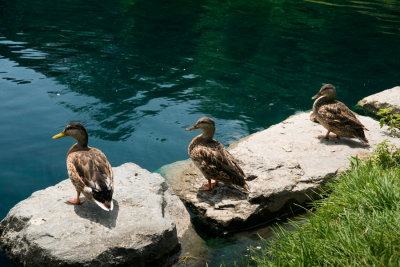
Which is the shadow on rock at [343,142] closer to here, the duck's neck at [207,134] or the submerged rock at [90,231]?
the duck's neck at [207,134]

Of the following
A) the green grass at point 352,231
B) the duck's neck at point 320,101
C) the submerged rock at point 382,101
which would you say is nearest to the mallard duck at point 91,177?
the green grass at point 352,231

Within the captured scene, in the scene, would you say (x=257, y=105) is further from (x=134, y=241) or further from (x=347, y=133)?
(x=134, y=241)

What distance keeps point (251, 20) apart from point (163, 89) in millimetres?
8679

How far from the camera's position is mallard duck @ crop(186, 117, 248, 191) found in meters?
5.61

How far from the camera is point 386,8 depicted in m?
22.6

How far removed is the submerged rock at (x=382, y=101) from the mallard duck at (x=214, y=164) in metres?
5.14

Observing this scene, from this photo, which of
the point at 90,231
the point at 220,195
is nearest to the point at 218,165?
the point at 220,195

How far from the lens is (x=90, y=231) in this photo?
14.9ft

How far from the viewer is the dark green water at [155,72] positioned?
788 centimetres

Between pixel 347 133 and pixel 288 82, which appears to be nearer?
pixel 347 133

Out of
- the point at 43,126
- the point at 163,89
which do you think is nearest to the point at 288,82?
the point at 163,89

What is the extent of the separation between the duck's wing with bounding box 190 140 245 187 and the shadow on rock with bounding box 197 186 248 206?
202 millimetres

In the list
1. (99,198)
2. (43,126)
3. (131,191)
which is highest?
(99,198)

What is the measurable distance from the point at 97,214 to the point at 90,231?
1.06ft
